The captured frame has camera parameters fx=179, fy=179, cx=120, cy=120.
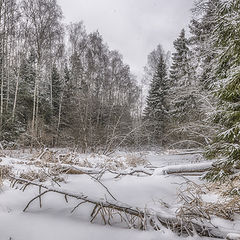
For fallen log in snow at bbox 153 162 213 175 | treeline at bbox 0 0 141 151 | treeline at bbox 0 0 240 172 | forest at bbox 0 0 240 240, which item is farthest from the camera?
treeline at bbox 0 0 141 151

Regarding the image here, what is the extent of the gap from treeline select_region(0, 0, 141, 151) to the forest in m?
0.10

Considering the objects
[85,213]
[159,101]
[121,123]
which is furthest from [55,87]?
[85,213]

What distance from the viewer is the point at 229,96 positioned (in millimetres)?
2586

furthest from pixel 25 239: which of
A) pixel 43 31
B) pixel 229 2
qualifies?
pixel 43 31

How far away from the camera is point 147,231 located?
1.40m

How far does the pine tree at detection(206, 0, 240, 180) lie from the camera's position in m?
2.40

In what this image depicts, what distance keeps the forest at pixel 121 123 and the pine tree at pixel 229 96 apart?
0.02m

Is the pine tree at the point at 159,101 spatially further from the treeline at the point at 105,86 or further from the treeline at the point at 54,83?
the treeline at the point at 54,83

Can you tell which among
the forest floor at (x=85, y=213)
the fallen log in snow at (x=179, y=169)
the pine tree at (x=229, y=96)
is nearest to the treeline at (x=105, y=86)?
the pine tree at (x=229, y=96)

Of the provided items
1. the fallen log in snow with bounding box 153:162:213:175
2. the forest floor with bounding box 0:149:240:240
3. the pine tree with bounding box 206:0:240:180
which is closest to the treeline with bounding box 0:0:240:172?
the pine tree with bounding box 206:0:240:180

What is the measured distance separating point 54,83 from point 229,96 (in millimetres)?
17923

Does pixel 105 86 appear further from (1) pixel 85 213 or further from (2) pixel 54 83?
(1) pixel 85 213

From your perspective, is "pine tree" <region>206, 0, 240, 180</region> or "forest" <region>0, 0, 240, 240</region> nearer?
"forest" <region>0, 0, 240, 240</region>

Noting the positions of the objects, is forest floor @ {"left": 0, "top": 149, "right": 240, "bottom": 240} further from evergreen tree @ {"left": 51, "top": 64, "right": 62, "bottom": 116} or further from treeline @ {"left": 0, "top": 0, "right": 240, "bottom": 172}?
evergreen tree @ {"left": 51, "top": 64, "right": 62, "bottom": 116}
